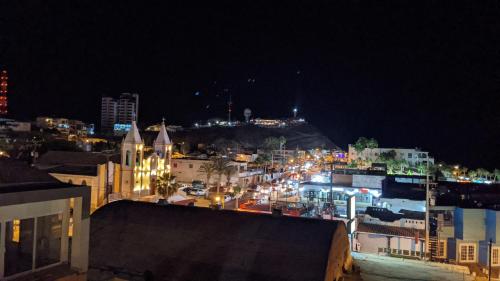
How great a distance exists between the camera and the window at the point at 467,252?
81.3ft

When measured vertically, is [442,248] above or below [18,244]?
below

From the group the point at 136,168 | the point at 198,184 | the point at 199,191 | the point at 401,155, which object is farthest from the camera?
the point at 401,155

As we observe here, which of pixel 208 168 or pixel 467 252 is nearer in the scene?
pixel 467 252

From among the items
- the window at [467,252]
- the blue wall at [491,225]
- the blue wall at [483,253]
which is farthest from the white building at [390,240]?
the blue wall at [491,225]

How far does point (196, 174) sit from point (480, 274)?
1463 inches

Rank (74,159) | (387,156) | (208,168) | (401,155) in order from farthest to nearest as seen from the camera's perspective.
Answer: (401,155)
(387,156)
(208,168)
(74,159)

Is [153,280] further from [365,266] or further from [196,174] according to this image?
[196,174]

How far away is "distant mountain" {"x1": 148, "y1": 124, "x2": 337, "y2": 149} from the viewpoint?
424 ft

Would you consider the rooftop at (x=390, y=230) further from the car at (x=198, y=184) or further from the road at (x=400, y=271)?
the car at (x=198, y=184)

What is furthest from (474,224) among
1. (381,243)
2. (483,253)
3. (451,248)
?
(381,243)

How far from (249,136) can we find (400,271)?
4708 inches

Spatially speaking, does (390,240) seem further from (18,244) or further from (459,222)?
(18,244)

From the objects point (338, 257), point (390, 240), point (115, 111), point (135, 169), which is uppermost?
point (115, 111)

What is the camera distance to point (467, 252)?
24875 mm
